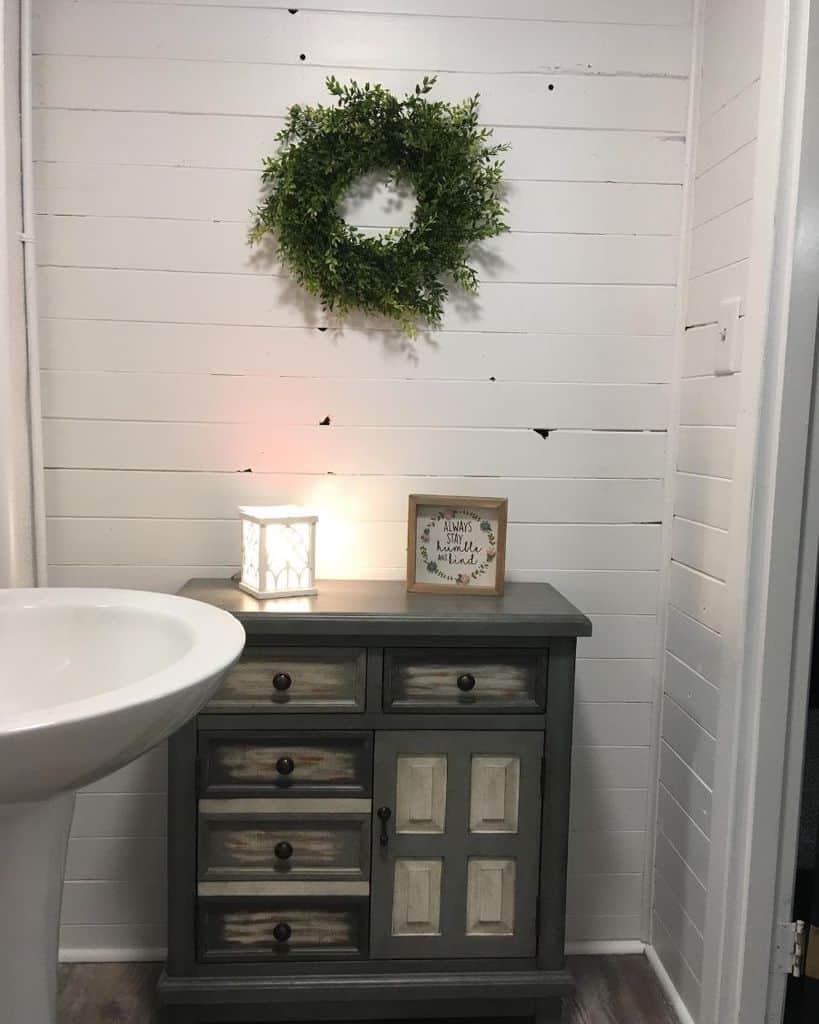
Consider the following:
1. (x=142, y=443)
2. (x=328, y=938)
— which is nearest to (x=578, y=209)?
(x=142, y=443)

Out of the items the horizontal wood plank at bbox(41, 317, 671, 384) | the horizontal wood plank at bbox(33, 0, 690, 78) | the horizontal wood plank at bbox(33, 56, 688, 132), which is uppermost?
the horizontal wood plank at bbox(33, 0, 690, 78)

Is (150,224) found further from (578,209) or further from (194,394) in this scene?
(578,209)

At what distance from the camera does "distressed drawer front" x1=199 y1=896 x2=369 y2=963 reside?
5.89 feet

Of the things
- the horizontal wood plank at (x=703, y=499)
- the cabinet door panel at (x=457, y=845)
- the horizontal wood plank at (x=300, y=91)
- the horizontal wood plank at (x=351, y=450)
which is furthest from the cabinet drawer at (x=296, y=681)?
the horizontal wood plank at (x=300, y=91)

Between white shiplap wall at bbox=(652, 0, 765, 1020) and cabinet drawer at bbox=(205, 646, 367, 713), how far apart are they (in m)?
0.70

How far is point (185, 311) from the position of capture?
6.66 feet

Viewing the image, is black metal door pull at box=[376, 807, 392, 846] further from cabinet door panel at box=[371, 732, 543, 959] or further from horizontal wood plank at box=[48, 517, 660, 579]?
horizontal wood plank at box=[48, 517, 660, 579]

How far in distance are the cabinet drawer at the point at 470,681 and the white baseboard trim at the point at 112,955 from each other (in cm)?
89

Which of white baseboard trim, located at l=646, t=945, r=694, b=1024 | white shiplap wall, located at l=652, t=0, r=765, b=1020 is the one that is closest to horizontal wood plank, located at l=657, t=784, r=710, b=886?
white shiplap wall, located at l=652, t=0, r=765, b=1020

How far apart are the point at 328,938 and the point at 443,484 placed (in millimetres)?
954

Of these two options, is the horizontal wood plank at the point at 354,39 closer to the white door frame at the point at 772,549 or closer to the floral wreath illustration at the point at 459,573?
the white door frame at the point at 772,549

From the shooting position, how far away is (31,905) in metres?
1.31

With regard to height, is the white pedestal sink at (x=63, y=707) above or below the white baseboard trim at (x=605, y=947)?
above

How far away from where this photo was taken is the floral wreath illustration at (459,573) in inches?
76.9
